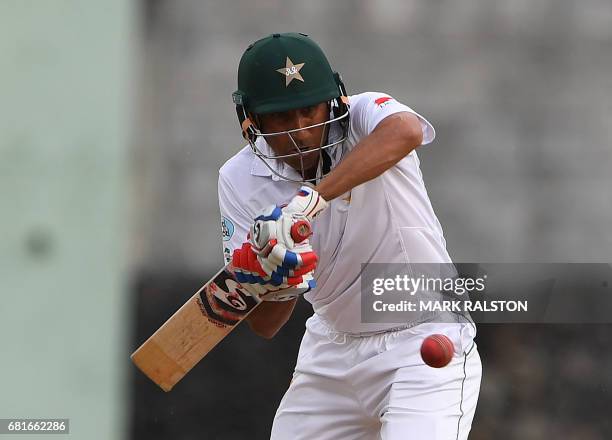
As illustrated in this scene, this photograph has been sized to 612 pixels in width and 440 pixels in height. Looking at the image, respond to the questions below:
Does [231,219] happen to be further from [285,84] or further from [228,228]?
[285,84]

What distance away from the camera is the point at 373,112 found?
267 centimetres

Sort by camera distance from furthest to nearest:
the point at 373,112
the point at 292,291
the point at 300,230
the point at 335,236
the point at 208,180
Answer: the point at 208,180 < the point at 335,236 < the point at 373,112 < the point at 292,291 < the point at 300,230

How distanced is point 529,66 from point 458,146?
0.53 metres

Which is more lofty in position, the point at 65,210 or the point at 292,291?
the point at 292,291

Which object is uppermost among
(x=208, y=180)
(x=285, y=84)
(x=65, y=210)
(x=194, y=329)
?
(x=285, y=84)

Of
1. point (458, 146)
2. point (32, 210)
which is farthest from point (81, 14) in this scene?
point (458, 146)

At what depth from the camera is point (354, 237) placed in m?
2.78

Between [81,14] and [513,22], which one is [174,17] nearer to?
[81,14]

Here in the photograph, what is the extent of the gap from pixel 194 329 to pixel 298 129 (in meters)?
0.61

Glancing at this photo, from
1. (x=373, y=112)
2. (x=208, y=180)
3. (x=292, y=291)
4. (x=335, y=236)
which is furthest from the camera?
(x=208, y=180)

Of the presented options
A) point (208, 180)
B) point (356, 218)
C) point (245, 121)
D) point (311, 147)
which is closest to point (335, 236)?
point (356, 218)

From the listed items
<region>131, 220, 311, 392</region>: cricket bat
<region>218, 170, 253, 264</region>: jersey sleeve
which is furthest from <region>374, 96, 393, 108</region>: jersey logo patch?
<region>131, 220, 311, 392</region>: cricket bat

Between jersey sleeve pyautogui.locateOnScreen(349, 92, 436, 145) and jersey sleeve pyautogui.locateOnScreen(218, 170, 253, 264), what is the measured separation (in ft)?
1.25

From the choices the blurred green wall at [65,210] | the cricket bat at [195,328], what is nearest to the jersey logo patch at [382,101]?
the cricket bat at [195,328]
